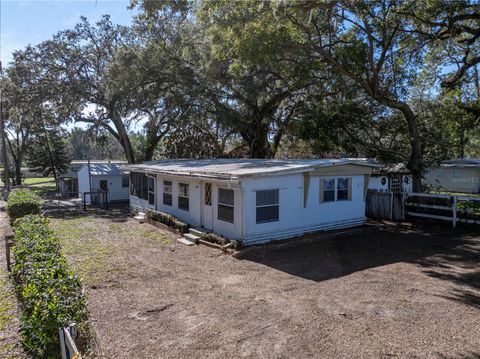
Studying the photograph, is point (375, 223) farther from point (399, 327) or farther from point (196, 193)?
point (399, 327)

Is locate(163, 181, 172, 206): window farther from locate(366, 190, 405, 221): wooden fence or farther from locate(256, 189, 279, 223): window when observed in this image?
locate(366, 190, 405, 221): wooden fence

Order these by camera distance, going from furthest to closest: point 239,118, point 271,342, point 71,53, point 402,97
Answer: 1. point 71,53
2. point 239,118
3. point 402,97
4. point 271,342

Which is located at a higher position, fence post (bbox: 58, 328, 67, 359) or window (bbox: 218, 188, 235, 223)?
window (bbox: 218, 188, 235, 223)

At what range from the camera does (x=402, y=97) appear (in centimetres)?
1928

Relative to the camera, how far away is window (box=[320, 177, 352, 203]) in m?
13.3

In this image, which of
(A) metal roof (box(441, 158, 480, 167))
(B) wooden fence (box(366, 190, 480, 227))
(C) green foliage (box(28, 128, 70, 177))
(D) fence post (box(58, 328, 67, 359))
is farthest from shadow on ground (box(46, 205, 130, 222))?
(A) metal roof (box(441, 158, 480, 167))

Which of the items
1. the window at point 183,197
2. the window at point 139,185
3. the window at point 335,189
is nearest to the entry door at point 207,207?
the window at point 183,197

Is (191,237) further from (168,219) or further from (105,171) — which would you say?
(105,171)

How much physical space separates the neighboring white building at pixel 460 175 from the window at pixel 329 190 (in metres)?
18.7

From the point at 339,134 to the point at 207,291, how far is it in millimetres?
14295

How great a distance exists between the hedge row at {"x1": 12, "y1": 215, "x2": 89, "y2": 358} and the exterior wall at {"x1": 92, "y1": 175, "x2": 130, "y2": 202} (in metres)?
18.9

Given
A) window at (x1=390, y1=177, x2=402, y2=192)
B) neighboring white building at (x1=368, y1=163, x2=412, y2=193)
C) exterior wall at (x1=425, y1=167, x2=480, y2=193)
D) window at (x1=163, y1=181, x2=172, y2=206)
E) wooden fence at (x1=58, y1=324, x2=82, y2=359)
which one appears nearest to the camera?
wooden fence at (x1=58, y1=324, x2=82, y2=359)

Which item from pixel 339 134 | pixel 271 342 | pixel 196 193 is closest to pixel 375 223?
pixel 339 134

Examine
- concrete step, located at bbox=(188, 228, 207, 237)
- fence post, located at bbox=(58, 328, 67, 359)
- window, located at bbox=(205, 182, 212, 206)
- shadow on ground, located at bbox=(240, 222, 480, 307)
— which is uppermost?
window, located at bbox=(205, 182, 212, 206)
